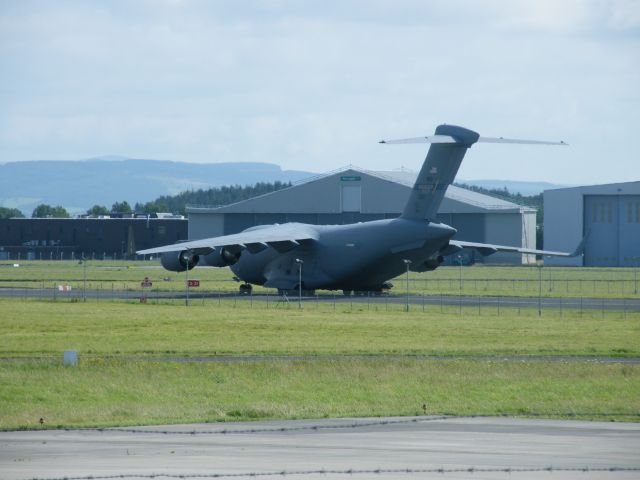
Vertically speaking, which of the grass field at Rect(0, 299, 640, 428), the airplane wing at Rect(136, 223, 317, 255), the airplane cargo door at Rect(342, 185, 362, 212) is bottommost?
the grass field at Rect(0, 299, 640, 428)

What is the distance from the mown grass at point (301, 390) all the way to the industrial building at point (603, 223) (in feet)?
333

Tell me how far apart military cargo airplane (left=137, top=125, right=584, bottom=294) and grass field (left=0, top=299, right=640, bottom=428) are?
14427 millimetres

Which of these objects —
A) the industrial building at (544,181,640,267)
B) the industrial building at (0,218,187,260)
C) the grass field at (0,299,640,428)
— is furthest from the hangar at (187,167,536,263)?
the grass field at (0,299,640,428)

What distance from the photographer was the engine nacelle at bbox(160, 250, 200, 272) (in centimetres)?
7344

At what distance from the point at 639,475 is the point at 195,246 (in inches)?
2108

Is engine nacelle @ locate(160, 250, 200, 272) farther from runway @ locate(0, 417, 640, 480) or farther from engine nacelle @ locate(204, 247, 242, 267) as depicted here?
runway @ locate(0, 417, 640, 480)

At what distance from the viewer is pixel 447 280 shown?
342 feet

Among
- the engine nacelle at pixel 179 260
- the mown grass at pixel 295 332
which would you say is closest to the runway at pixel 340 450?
the mown grass at pixel 295 332

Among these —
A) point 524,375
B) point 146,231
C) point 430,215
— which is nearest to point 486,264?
point 146,231

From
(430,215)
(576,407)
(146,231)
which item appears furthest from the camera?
(146,231)

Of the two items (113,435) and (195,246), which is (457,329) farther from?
(113,435)

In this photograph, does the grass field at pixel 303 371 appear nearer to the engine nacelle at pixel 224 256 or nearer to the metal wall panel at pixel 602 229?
the engine nacelle at pixel 224 256

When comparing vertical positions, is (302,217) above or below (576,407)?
above

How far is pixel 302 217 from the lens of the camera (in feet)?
459
